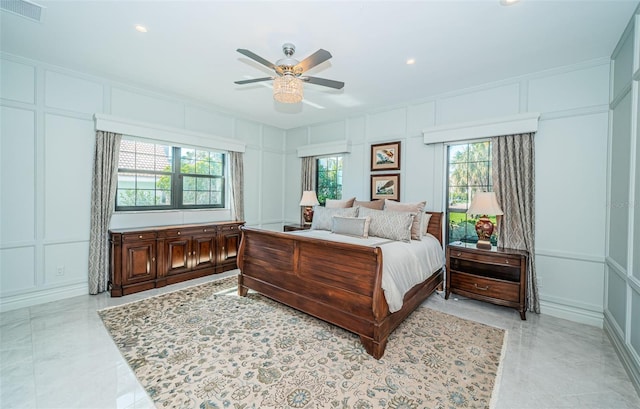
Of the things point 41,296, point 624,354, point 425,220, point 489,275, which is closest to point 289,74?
point 425,220

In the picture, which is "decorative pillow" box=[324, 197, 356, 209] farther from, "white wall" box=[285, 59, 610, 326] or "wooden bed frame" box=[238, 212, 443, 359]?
"white wall" box=[285, 59, 610, 326]

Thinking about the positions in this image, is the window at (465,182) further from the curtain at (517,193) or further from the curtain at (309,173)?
the curtain at (309,173)

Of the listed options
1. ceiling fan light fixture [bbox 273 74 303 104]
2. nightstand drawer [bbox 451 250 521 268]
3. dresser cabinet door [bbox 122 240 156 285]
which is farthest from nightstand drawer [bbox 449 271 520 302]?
dresser cabinet door [bbox 122 240 156 285]

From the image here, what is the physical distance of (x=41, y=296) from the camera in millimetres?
3324

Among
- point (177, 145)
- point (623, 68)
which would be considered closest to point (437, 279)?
point (623, 68)

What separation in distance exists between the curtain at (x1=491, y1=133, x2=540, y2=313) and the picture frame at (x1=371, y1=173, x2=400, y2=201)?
1.38 m

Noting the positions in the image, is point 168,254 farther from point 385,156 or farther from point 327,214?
point 385,156

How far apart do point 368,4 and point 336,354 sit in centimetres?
292

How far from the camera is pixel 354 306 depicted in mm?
2500

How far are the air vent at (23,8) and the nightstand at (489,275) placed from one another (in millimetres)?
4845

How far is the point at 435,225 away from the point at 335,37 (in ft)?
9.22

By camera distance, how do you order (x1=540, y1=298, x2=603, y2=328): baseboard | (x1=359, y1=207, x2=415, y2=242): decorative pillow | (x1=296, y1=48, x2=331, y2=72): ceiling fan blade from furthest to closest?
(x1=359, y1=207, x2=415, y2=242): decorative pillow < (x1=540, y1=298, x2=603, y2=328): baseboard < (x1=296, y1=48, x2=331, y2=72): ceiling fan blade

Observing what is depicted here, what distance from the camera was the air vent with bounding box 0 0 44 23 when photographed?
87.3 inches

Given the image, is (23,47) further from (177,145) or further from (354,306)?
(354,306)
